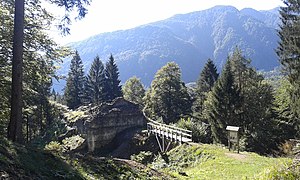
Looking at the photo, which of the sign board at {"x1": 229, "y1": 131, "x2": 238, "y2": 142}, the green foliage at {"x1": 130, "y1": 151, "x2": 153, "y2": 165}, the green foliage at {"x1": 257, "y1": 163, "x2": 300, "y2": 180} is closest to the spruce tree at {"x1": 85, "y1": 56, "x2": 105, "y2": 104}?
the green foliage at {"x1": 130, "y1": 151, "x2": 153, "y2": 165}

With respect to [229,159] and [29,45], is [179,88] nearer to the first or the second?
[229,159]

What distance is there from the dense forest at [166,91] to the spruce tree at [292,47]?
9 centimetres

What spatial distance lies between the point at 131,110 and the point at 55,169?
25.7 metres

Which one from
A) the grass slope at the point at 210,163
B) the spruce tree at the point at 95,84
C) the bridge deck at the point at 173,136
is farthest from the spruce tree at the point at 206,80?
the grass slope at the point at 210,163

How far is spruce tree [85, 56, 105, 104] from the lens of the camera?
5916 cm

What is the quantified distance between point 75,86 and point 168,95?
20884 millimetres

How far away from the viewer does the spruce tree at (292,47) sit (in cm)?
2603

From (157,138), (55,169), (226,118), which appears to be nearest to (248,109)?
(226,118)

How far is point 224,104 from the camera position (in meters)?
34.5

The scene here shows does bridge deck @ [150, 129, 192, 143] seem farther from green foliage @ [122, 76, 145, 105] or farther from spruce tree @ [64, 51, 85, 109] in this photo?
spruce tree @ [64, 51, 85, 109]

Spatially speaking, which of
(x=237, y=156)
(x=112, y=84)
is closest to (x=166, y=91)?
(x=112, y=84)

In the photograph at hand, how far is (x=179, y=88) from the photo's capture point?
49125 mm

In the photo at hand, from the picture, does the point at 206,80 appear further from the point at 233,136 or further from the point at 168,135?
the point at 233,136

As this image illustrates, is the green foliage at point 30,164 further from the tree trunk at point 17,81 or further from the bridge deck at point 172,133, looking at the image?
the bridge deck at point 172,133
